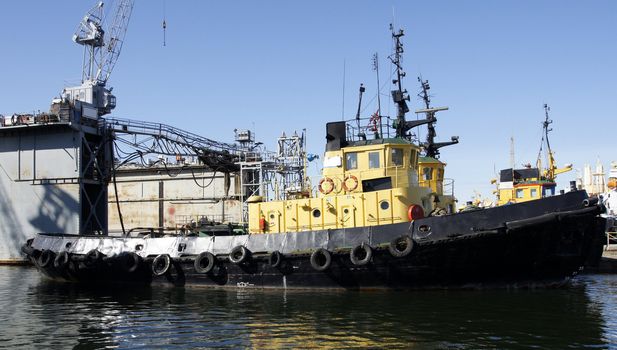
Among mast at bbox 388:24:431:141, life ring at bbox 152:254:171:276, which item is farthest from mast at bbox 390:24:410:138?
life ring at bbox 152:254:171:276

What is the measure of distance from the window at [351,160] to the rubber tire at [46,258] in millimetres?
10933

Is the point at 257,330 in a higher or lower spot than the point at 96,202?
lower

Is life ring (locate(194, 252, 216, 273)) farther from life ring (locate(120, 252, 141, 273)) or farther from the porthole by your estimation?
the porthole

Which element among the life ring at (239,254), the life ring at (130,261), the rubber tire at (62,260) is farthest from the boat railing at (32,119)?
the life ring at (239,254)

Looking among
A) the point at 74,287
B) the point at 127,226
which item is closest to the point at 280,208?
the point at 74,287

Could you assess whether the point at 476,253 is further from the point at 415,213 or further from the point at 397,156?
the point at 397,156

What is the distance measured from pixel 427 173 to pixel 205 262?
11197 millimetres

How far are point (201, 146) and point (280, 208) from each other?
18.3 metres

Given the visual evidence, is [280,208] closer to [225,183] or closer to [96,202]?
[96,202]

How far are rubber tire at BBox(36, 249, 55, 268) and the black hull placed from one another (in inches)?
353

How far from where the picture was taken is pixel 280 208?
1723 cm

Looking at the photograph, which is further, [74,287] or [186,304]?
[74,287]

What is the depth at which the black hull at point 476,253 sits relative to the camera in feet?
46.3

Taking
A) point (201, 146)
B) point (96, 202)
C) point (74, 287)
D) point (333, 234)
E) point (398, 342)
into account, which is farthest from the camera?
point (201, 146)
